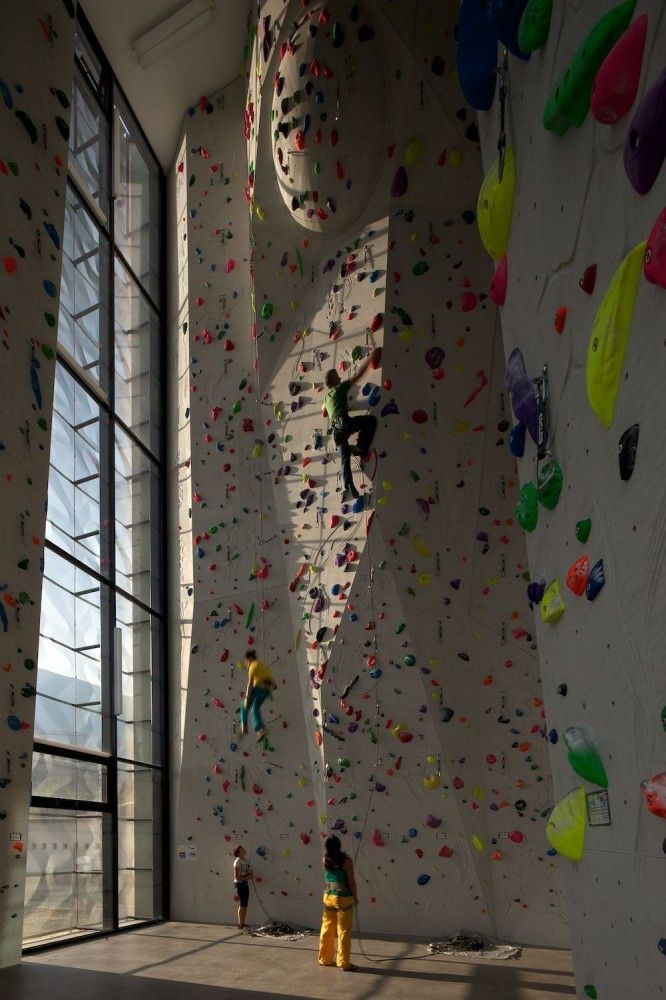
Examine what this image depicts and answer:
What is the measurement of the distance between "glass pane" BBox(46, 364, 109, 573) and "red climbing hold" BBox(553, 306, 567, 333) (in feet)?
22.6

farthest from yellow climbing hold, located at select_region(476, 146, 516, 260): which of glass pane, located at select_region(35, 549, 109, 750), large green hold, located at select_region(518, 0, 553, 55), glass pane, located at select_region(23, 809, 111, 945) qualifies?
glass pane, located at select_region(23, 809, 111, 945)

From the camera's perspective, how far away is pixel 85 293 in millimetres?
10719

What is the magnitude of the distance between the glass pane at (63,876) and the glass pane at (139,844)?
0.77 m

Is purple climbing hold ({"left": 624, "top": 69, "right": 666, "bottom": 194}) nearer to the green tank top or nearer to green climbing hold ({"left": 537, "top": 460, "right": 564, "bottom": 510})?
green climbing hold ({"left": 537, "top": 460, "right": 564, "bottom": 510})

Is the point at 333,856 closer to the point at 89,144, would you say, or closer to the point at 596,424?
the point at 596,424

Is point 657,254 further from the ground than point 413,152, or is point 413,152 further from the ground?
point 413,152

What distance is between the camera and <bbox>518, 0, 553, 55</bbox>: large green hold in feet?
10.2

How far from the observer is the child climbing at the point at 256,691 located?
10.5 metres

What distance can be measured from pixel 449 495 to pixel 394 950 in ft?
13.3

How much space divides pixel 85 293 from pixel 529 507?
836 centimetres

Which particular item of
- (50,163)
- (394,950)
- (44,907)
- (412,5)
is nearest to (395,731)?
(394,950)

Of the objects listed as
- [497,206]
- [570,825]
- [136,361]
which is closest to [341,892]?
[570,825]

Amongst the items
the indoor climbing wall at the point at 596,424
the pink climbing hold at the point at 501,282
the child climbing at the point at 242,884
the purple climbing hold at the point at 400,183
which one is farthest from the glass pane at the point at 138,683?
the indoor climbing wall at the point at 596,424

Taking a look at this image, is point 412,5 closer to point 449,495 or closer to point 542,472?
point 449,495
